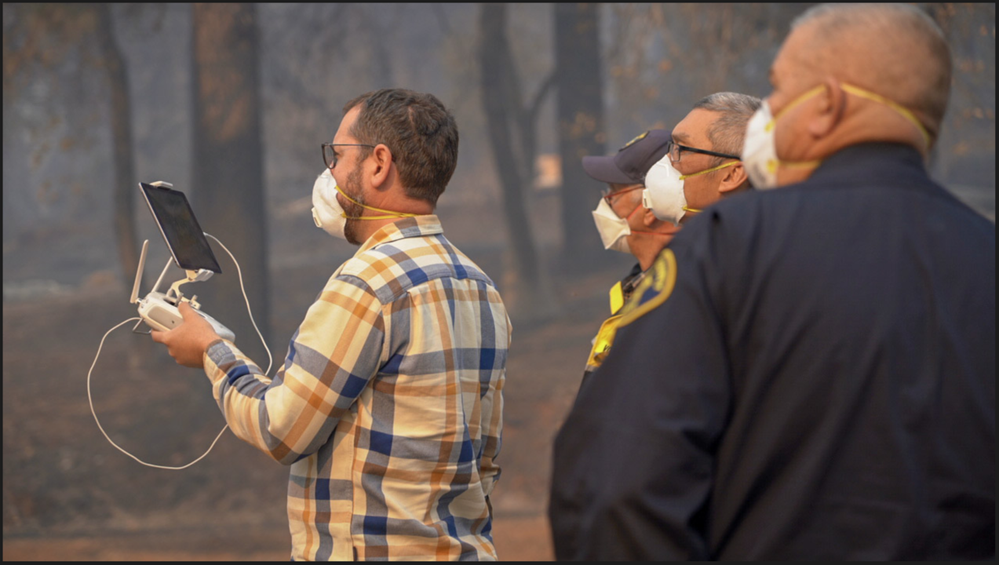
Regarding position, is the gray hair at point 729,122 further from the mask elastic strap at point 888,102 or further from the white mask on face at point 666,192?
the mask elastic strap at point 888,102

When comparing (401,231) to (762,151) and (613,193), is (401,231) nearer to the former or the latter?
(762,151)

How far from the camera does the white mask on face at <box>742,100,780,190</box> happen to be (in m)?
1.51

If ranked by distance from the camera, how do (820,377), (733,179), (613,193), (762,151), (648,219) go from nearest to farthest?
(820,377) < (762,151) < (733,179) < (648,219) < (613,193)

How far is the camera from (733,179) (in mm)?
2611

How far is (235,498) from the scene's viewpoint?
7832 mm

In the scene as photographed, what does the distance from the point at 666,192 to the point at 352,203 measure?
104 centimetres

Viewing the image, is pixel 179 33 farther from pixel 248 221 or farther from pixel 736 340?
pixel 736 340

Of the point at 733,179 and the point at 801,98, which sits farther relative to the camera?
the point at 733,179

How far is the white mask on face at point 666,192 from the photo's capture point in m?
2.71

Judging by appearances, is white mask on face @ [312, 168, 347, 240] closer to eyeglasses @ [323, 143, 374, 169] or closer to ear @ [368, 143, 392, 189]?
eyeglasses @ [323, 143, 374, 169]

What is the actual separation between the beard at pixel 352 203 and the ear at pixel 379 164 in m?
0.04

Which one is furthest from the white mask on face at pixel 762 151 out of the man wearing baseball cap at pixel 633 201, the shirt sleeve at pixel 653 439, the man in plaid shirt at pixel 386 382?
the man wearing baseball cap at pixel 633 201

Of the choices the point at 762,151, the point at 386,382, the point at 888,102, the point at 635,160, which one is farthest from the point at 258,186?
the point at 888,102

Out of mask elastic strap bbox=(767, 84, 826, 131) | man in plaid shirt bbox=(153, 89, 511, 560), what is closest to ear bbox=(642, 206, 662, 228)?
man in plaid shirt bbox=(153, 89, 511, 560)
